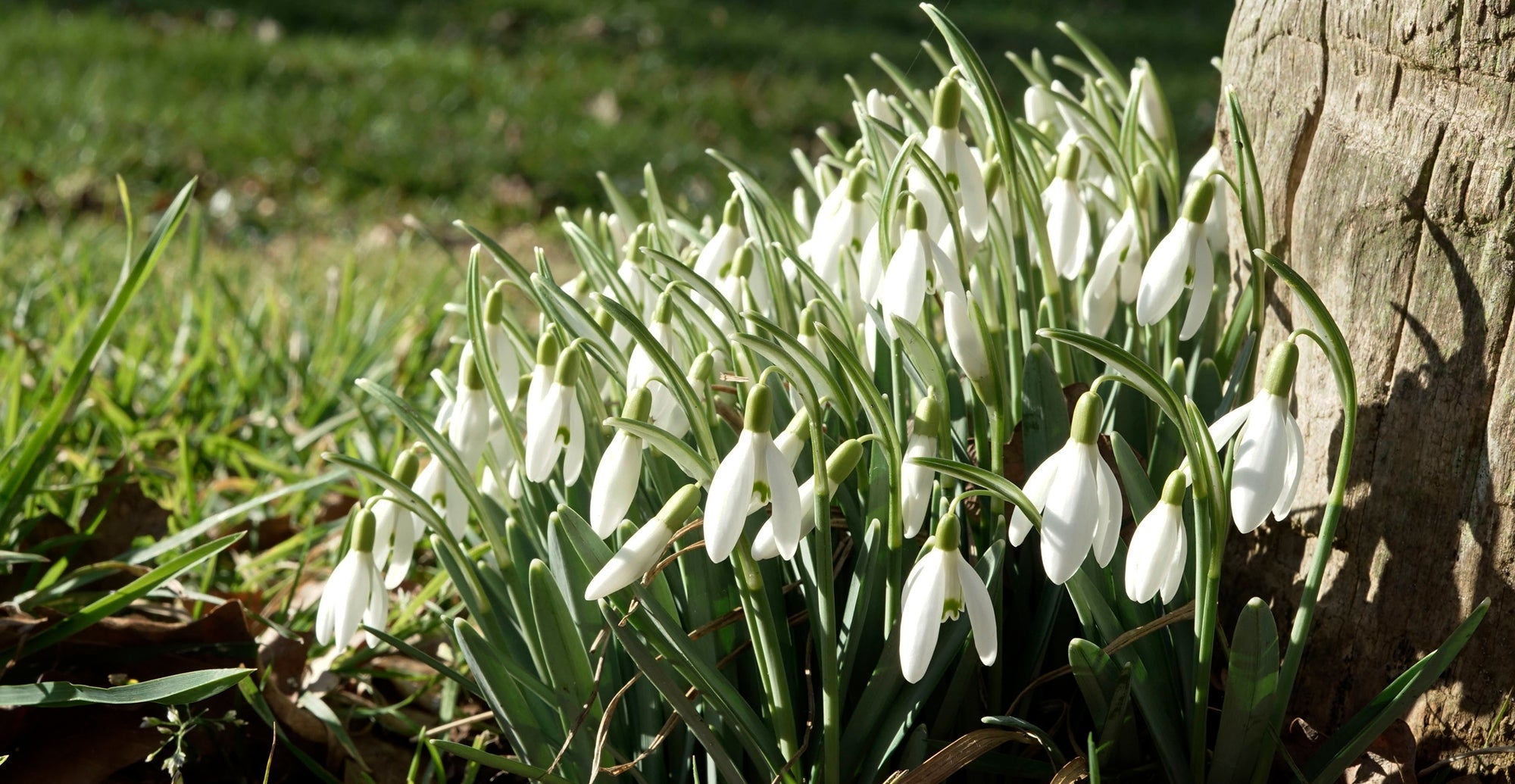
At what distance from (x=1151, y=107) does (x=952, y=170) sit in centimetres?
43

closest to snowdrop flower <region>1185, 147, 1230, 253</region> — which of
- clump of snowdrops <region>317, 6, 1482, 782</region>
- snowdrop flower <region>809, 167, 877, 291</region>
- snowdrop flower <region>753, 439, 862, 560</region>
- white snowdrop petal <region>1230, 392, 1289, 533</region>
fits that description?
clump of snowdrops <region>317, 6, 1482, 782</region>

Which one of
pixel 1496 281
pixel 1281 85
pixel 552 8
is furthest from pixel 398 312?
pixel 552 8

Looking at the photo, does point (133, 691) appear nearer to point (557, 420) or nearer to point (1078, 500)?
point (557, 420)

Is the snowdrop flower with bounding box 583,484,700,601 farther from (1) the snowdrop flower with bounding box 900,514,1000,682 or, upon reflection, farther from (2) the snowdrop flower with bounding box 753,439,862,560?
(1) the snowdrop flower with bounding box 900,514,1000,682

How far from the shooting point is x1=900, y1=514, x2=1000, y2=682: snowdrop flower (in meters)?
0.99

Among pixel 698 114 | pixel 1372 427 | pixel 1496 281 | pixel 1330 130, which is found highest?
pixel 1330 130

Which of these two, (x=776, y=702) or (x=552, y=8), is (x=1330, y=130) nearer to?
(x=776, y=702)

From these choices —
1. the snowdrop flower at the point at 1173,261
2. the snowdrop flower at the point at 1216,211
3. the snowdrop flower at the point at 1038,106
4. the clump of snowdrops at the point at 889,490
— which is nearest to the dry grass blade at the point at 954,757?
the clump of snowdrops at the point at 889,490

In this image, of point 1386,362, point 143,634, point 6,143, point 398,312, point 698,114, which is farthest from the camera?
point 698,114

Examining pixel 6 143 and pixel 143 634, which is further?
pixel 6 143

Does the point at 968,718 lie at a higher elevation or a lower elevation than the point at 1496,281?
lower

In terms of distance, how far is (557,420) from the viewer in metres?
1.13

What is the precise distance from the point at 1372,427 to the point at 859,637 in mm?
558

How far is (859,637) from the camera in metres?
1.21
